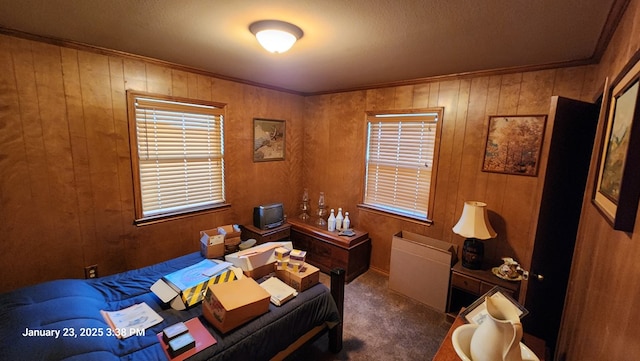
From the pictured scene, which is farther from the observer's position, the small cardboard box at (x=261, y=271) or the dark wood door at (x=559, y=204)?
the small cardboard box at (x=261, y=271)

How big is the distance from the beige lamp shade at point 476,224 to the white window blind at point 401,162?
0.58 m

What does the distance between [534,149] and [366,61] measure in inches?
64.9

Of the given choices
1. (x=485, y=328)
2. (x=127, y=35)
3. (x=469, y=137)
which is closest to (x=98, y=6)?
(x=127, y=35)

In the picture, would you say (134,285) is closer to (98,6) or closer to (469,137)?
(98,6)

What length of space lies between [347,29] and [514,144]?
1.85 m

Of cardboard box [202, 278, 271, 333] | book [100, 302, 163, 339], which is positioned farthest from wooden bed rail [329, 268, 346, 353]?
book [100, 302, 163, 339]

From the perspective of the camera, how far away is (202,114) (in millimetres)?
2955

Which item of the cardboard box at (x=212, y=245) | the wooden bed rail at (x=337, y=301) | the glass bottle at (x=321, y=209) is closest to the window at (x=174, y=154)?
the cardboard box at (x=212, y=245)

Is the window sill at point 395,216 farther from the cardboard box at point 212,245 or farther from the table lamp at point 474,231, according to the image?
the cardboard box at point 212,245

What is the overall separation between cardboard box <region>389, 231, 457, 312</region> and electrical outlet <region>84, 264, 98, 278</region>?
2918 mm

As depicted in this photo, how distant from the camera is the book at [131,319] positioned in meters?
1.49

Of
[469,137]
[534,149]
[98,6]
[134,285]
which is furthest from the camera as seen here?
[469,137]

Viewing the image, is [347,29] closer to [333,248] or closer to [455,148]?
[455,148]

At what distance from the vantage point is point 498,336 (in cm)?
84
